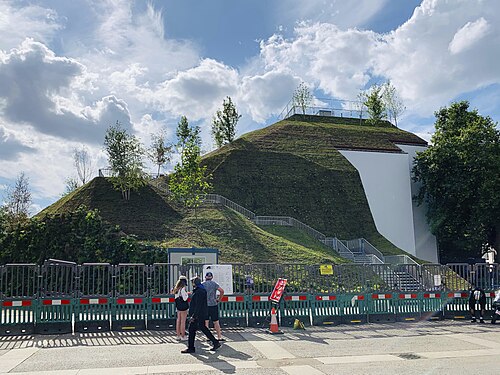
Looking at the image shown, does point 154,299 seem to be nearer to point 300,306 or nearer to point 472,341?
point 300,306

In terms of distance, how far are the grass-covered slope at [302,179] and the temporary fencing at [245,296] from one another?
24.2 metres

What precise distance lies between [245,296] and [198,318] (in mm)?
4522

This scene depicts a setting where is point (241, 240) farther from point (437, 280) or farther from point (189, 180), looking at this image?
point (437, 280)

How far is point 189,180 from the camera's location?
35.7m

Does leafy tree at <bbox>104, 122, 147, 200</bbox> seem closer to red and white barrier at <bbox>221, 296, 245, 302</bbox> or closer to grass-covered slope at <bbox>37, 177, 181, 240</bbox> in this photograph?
grass-covered slope at <bbox>37, 177, 181, 240</bbox>

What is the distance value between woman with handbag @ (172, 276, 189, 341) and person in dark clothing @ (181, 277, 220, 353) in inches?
39.3

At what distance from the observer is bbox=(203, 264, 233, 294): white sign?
15.2m

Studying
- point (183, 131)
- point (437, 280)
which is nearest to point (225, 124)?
point (183, 131)

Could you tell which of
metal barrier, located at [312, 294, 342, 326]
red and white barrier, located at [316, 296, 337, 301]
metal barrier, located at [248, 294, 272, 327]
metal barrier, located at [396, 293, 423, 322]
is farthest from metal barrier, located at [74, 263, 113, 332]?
metal barrier, located at [396, 293, 423, 322]

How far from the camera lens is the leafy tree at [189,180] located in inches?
1390

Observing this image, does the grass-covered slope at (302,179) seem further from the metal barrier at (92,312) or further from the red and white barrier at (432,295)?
the metal barrier at (92,312)

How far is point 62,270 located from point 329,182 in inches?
1371

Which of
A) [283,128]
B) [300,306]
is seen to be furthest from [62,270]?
[283,128]

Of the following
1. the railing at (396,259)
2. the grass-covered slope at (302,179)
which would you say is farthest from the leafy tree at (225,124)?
the railing at (396,259)
